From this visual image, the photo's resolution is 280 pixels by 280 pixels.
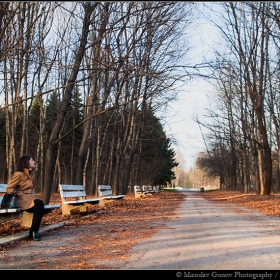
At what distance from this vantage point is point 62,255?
20.4ft

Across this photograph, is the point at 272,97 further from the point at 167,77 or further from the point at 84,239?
the point at 84,239

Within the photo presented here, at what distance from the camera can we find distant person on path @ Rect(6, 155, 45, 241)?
7.75 m

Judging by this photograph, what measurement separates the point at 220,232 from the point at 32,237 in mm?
3731

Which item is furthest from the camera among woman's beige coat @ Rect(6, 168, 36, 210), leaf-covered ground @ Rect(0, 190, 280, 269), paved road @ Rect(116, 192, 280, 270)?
woman's beige coat @ Rect(6, 168, 36, 210)

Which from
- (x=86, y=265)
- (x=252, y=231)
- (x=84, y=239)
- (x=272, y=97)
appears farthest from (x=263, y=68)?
(x=86, y=265)

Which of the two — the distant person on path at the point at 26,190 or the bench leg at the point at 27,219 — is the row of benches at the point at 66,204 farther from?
the distant person on path at the point at 26,190

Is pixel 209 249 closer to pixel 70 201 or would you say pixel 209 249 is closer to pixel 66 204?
pixel 66 204

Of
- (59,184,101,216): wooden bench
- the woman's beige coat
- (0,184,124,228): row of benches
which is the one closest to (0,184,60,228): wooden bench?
(0,184,124,228): row of benches

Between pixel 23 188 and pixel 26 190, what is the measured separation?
0.28 ft

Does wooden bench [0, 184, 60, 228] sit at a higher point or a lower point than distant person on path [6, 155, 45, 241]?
lower

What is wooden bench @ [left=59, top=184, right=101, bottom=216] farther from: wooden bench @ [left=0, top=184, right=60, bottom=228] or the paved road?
the paved road

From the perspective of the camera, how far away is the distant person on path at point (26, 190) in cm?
775

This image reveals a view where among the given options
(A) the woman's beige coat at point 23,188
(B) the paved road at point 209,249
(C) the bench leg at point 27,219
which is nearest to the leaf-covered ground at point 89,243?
(C) the bench leg at point 27,219

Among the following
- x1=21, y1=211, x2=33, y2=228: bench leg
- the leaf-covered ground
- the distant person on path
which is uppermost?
the distant person on path
